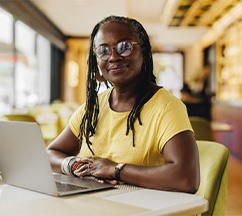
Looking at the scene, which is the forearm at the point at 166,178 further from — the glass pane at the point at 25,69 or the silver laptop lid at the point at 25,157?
the glass pane at the point at 25,69

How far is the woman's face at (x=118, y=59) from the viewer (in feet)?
5.84

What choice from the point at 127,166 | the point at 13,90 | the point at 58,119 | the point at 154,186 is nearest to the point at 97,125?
the point at 127,166

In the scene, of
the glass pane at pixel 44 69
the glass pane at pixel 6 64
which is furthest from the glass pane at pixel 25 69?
the glass pane at pixel 44 69

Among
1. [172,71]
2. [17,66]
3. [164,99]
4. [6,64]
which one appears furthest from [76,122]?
[172,71]

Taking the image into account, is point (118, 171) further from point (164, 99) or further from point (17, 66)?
point (17, 66)

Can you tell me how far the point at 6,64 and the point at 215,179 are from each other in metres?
6.62

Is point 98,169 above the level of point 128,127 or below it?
below

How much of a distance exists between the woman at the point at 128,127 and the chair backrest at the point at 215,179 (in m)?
0.18

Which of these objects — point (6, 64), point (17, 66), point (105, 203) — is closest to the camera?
point (105, 203)

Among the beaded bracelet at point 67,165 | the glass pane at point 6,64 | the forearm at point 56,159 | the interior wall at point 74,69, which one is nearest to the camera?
the beaded bracelet at point 67,165

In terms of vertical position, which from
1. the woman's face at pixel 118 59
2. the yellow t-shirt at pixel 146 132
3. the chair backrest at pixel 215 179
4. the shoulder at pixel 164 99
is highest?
the woman's face at pixel 118 59

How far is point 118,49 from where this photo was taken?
5.83 ft

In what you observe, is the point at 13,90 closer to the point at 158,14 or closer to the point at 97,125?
the point at 158,14

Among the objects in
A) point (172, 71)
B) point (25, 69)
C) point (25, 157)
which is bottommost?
point (25, 157)
